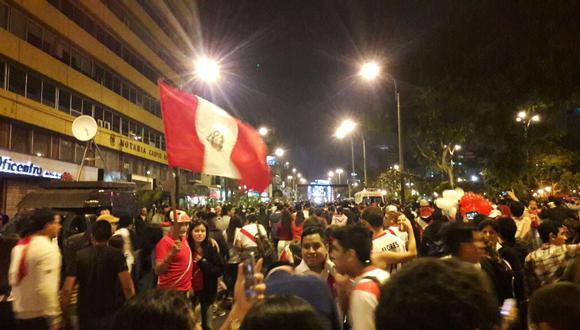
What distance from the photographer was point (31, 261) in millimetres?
4875

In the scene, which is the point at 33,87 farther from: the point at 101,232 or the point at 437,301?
the point at 437,301

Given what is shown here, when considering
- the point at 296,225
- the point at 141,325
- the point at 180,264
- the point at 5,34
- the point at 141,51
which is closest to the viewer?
the point at 141,325

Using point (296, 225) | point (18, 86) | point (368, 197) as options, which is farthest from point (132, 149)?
point (296, 225)

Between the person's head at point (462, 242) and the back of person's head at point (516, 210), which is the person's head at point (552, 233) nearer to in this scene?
the person's head at point (462, 242)

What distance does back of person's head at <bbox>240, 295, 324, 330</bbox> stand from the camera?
1.96 meters

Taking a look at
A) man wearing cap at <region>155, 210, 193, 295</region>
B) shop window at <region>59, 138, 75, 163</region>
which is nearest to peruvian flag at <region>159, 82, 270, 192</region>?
man wearing cap at <region>155, 210, 193, 295</region>

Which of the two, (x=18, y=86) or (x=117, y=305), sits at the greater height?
(x=18, y=86)

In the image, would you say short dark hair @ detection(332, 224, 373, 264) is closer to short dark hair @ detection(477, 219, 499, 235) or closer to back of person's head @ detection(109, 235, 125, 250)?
short dark hair @ detection(477, 219, 499, 235)

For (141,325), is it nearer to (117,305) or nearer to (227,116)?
(117,305)

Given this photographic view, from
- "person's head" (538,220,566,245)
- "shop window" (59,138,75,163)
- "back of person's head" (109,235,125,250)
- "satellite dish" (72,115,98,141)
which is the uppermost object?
"shop window" (59,138,75,163)

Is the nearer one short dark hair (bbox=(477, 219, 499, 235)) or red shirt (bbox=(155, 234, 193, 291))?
red shirt (bbox=(155, 234, 193, 291))

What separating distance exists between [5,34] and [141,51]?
20.3 meters

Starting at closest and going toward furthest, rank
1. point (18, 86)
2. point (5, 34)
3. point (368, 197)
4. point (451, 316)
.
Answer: point (451, 316), point (5, 34), point (18, 86), point (368, 197)

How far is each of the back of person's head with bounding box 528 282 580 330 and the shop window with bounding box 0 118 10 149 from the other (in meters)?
26.4
